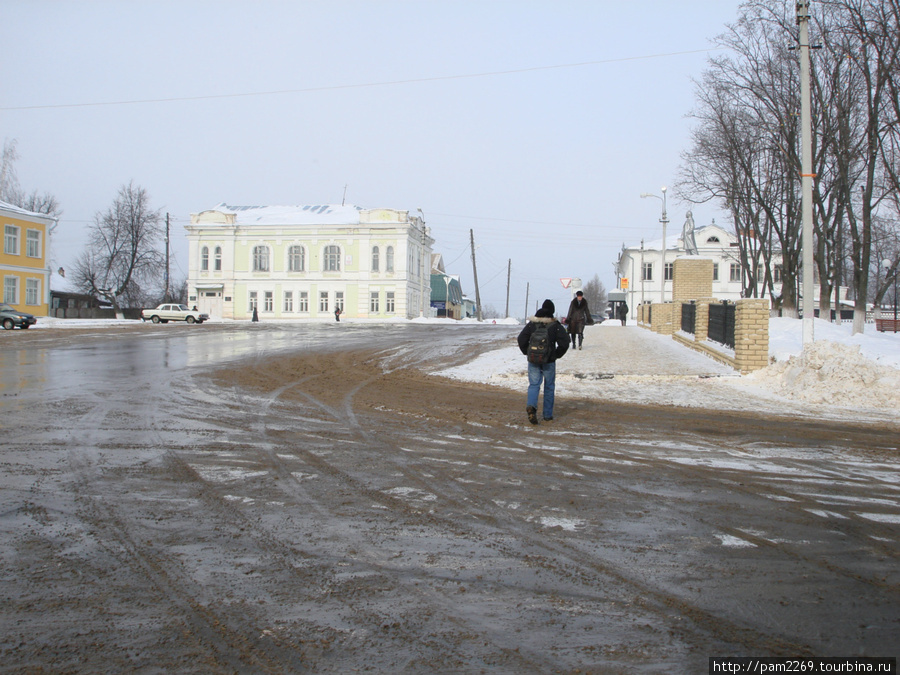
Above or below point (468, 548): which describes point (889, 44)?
above

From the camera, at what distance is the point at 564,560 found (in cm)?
428

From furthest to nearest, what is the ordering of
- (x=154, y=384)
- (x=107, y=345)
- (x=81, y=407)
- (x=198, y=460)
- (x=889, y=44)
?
(x=107, y=345), (x=889, y=44), (x=154, y=384), (x=81, y=407), (x=198, y=460)

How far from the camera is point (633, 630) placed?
339 cm

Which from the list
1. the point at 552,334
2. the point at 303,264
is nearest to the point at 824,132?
the point at 552,334

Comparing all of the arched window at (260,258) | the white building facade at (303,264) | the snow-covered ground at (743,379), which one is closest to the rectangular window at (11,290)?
the white building facade at (303,264)

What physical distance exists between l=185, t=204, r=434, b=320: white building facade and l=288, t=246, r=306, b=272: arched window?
101 mm

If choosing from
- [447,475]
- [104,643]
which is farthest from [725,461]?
[104,643]

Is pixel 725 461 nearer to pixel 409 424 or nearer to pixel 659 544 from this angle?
pixel 659 544

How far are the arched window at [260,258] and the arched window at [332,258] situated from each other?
6047 millimetres

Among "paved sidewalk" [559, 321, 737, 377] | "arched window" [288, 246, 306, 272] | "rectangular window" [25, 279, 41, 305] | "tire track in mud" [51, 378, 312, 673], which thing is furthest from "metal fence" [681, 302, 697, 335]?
"arched window" [288, 246, 306, 272]

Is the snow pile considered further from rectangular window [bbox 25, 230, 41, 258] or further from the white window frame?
the white window frame

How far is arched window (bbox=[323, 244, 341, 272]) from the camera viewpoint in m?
70.2

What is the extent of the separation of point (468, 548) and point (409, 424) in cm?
502

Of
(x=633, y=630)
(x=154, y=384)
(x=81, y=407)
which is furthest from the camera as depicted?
(x=154, y=384)
